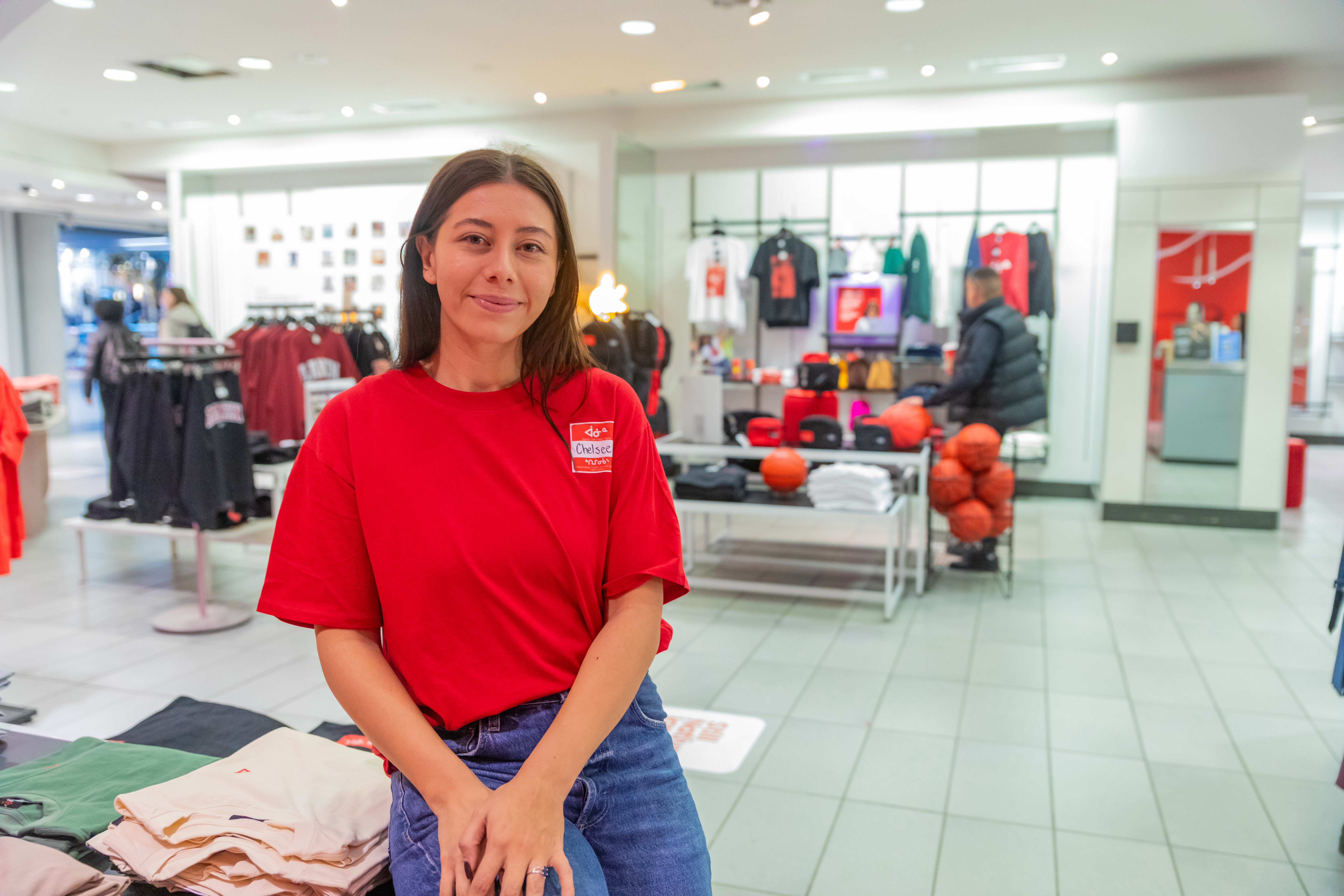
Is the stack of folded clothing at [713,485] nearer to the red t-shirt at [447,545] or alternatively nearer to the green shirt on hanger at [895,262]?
the red t-shirt at [447,545]

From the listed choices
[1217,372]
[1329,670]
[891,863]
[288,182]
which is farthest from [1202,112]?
[288,182]

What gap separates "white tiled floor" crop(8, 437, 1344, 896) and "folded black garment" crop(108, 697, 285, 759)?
4.05 feet

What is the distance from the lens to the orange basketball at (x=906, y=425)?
16.4 ft

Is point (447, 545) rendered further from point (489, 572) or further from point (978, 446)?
point (978, 446)

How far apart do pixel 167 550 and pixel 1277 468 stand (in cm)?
791

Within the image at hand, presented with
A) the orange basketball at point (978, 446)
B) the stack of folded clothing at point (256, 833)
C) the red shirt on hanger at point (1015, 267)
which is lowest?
the stack of folded clothing at point (256, 833)

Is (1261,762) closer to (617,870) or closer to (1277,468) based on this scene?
(617,870)

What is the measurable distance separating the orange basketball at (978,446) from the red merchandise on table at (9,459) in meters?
4.26

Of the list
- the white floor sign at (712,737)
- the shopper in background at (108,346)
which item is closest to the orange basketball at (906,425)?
the white floor sign at (712,737)

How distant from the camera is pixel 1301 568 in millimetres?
5848

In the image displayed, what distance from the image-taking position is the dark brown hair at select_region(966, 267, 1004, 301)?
5.74m

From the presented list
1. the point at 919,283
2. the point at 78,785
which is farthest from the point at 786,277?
the point at 78,785

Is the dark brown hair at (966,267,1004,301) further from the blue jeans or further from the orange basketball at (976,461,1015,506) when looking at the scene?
the blue jeans

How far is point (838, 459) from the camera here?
495cm
